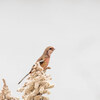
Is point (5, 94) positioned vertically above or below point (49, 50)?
below

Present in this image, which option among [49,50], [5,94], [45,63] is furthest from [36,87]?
[49,50]

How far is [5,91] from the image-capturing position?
3717 millimetres

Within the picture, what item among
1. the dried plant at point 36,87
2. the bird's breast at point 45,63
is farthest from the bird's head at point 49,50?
the dried plant at point 36,87

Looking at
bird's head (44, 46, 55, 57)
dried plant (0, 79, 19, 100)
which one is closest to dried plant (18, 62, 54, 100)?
dried plant (0, 79, 19, 100)

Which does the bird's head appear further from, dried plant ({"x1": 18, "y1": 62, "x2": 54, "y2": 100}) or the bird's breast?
dried plant ({"x1": 18, "y1": 62, "x2": 54, "y2": 100})

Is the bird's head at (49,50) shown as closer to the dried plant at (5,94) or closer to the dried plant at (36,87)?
the dried plant at (5,94)

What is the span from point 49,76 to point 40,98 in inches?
20.4

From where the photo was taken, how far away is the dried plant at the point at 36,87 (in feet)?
9.34

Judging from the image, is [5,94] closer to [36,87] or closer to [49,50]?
[36,87]

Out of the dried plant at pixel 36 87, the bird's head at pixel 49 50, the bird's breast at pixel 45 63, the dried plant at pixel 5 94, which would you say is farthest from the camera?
the bird's head at pixel 49 50

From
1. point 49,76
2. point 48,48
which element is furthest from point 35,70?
point 48,48

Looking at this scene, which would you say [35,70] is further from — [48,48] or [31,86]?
[48,48]

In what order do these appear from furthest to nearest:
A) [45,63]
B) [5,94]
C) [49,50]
Result: [49,50]
[45,63]
[5,94]

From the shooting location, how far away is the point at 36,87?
289cm
